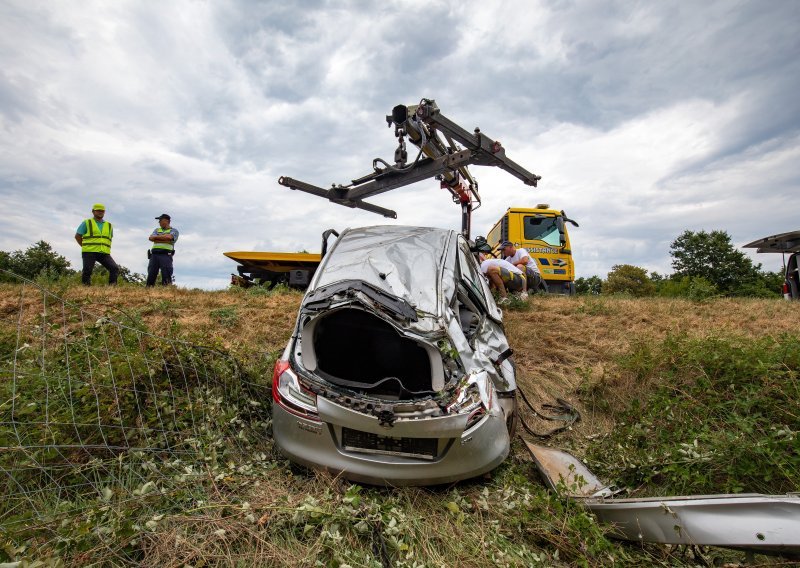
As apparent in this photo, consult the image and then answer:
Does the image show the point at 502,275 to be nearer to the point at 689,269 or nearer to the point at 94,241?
the point at 94,241

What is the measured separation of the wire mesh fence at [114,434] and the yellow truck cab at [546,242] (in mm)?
8063

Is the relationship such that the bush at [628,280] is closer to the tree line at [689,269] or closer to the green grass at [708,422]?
the tree line at [689,269]

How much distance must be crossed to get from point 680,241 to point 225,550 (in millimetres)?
39200

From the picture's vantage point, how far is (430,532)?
224cm

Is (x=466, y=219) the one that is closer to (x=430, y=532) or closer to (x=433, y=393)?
(x=433, y=393)

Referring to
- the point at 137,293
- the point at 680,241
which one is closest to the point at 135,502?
the point at 137,293

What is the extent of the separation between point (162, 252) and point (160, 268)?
29 centimetres

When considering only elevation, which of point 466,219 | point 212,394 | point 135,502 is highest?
point 466,219

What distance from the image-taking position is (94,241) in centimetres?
698

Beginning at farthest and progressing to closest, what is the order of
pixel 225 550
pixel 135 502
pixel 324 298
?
pixel 324 298, pixel 135 502, pixel 225 550

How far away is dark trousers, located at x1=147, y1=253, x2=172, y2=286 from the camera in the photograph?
24.8ft

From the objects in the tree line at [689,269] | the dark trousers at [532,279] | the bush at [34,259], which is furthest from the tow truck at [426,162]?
the bush at [34,259]

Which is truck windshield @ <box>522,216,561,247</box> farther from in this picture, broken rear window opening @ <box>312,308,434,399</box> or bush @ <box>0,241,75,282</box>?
bush @ <box>0,241,75,282</box>

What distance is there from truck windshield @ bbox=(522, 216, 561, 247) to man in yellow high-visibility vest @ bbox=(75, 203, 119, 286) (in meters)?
8.55
